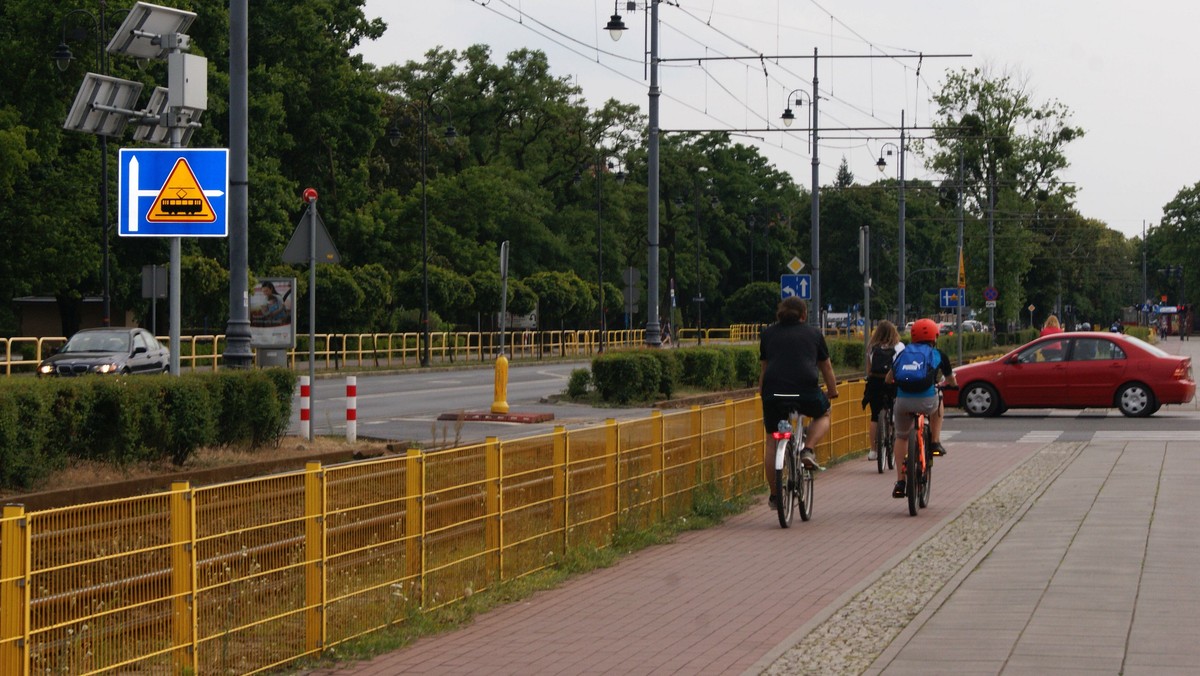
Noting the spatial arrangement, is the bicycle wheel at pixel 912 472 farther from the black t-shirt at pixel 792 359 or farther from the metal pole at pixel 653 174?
the metal pole at pixel 653 174

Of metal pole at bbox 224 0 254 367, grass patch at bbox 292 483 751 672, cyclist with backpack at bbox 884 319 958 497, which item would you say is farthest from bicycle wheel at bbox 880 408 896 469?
metal pole at bbox 224 0 254 367

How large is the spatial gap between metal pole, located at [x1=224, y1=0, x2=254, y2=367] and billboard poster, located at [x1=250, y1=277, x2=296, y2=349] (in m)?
1.55

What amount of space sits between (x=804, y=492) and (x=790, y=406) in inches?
28.0

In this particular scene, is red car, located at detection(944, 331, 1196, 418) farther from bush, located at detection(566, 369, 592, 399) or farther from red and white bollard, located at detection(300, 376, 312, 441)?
red and white bollard, located at detection(300, 376, 312, 441)

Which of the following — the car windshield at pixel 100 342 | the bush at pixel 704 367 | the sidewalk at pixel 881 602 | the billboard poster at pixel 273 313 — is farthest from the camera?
the bush at pixel 704 367

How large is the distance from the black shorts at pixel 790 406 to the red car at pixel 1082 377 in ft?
52.5

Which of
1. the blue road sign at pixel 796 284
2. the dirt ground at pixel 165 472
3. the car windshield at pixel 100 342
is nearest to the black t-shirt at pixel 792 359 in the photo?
the dirt ground at pixel 165 472

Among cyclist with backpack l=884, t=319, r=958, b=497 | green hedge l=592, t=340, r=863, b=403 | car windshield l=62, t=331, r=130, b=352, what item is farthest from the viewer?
green hedge l=592, t=340, r=863, b=403

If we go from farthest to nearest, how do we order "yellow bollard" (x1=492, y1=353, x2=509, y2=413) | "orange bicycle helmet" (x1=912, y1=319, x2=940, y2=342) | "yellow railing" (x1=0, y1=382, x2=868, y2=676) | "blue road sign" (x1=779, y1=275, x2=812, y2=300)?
1. "blue road sign" (x1=779, y1=275, x2=812, y2=300)
2. "yellow bollard" (x1=492, y1=353, x2=509, y2=413)
3. "orange bicycle helmet" (x1=912, y1=319, x2=940, y2=342)
4. "yellow railing" (x1=0, y1=382, x2=868, y2=676)

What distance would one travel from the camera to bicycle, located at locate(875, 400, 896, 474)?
715 inches

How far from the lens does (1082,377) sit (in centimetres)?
2955

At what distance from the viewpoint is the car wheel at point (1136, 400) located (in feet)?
95.9

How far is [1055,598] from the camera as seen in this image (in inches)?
359

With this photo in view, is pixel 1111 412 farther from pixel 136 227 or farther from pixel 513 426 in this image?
pixel 136 227
